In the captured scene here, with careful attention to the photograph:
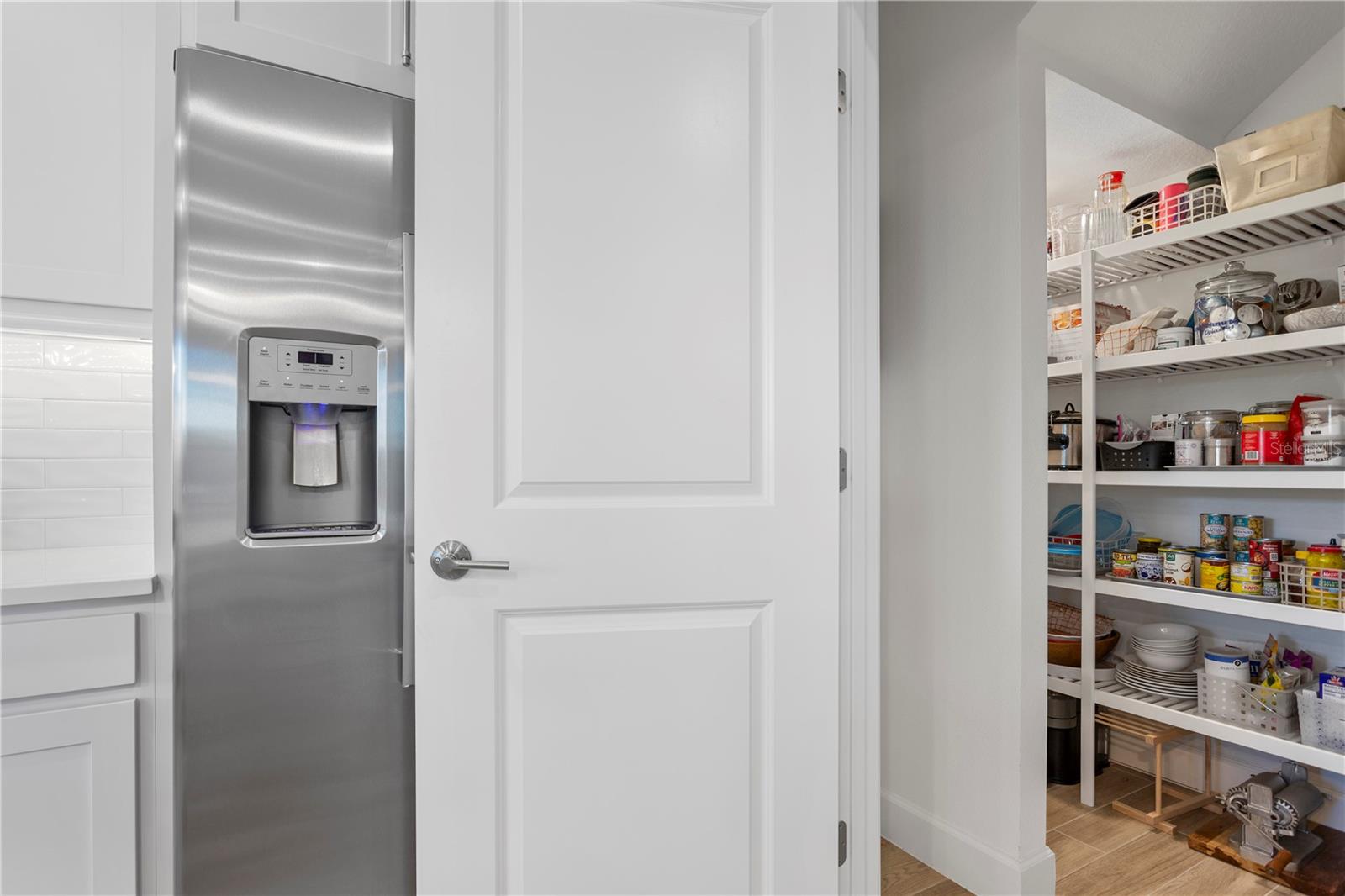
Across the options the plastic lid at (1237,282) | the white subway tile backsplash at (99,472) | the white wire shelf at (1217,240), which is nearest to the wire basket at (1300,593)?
the plastic lid at (1237,282)

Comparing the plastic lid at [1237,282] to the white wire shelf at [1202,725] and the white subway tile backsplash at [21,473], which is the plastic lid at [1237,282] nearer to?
the white wire shelf at [1202,725]

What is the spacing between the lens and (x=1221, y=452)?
2.08 m

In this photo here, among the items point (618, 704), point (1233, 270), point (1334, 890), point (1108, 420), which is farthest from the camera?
point (1108, 420)

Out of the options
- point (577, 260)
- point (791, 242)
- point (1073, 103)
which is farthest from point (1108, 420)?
point (577, 260)

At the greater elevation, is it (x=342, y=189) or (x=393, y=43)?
(x=393, y=43)

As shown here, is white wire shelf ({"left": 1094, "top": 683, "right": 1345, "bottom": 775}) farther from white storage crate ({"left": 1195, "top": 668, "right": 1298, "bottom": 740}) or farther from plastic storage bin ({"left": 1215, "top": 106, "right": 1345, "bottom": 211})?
plastic storage bin ({"left": 1215, "top": 106, "right": 1345, "bottom": 211})

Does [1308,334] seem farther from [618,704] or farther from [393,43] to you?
[393,43]

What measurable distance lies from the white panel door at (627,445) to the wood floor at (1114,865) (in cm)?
81

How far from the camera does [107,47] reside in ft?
4.71

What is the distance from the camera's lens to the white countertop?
3.76ft

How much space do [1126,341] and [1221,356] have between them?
1.05 ft

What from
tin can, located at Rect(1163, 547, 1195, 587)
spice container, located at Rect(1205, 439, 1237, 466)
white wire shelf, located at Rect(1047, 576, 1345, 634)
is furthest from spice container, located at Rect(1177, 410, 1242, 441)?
white wire shelf, located at Rect(1047, 576, 1345, 634)

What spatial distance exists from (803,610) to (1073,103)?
6.41 ft

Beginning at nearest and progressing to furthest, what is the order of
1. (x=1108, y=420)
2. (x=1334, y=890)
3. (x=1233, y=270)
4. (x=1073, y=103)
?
(x=1334, y=890) → (x=1233, y=270) → (x=1073, y=103) → (x=1108, y=420)
